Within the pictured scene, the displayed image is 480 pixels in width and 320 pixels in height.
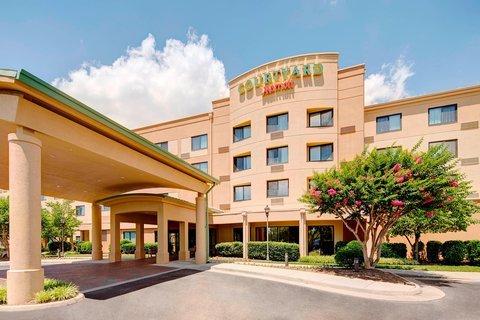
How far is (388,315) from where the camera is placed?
34.4ft

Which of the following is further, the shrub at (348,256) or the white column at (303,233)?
the white column at (303,233)

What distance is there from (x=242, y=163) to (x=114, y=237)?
14238 mm

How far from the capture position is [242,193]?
110ft

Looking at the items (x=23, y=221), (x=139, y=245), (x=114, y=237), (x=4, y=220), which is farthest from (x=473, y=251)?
(x=4, y=220)

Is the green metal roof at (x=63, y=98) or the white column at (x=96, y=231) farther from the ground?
the green metal roof at (x=63, y=98)

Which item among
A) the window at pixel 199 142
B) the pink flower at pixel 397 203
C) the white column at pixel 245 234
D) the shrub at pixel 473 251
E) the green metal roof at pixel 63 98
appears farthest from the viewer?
the window at pixel 199 142

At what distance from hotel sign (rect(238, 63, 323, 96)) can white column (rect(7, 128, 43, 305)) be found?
23992 mm

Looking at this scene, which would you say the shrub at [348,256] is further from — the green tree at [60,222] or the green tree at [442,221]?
the green tree at [60,222]

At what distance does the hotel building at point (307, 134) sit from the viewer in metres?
28.0

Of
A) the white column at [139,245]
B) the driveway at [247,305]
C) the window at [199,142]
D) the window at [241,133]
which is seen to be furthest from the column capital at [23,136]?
the window at [199,142]

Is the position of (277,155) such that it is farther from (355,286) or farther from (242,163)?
(355,286)

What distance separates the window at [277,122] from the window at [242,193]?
599cm

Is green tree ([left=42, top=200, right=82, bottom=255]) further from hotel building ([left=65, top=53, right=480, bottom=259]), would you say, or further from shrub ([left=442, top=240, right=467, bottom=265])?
shrub ([left=442, top=240, right=467, bottom=265])

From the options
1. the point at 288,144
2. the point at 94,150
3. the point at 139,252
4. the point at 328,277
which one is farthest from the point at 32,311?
the point at 288,144
